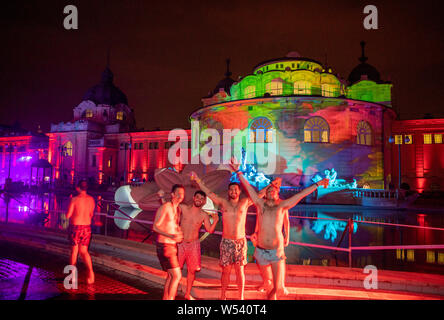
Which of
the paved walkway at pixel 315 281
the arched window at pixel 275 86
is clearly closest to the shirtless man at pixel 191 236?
the paved walkway at pixel 315 281

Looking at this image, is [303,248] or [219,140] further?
[219,140]

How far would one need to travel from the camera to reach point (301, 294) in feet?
15.5

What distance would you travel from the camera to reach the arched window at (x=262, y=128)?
30625 millimetres

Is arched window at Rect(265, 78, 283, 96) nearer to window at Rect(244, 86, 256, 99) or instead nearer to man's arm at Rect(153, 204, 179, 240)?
window at Rect(244, 86, 256, 99)

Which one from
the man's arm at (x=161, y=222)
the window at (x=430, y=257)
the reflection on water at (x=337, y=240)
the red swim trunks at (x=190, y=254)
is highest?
the man's arm at (x=161, y=222)

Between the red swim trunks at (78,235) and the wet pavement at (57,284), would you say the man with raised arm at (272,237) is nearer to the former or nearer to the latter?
the wet pavement at (57,284)

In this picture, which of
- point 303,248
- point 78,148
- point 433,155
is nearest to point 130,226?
point 303,248

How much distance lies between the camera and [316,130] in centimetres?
3038

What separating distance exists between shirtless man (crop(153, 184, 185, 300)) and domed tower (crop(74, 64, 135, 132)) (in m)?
50.8

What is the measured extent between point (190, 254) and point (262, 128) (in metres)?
27.3

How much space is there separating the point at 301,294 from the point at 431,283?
2.20 metres

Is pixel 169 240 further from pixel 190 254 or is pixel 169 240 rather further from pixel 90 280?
Answer: pixel 90 280

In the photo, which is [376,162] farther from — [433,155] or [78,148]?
[78,148]

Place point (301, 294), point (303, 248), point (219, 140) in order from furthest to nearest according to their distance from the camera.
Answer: point (219, 140) < point (303, 248) < point (301, 294)
